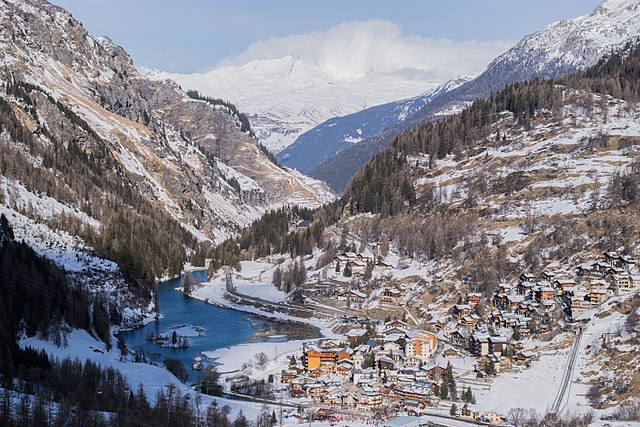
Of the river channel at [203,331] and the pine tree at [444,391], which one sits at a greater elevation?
the river channel at [203,331]

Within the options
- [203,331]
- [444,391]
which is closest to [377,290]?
[203,331]

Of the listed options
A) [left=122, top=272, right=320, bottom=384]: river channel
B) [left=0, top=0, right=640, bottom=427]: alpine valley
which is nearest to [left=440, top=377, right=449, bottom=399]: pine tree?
[left=0, top=0, right=640, bottom=427]: alpine valley

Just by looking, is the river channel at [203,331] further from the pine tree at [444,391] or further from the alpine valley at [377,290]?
the pine tree at [444,391]

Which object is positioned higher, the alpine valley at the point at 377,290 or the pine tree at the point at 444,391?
the alpine valley at the point at 377,290

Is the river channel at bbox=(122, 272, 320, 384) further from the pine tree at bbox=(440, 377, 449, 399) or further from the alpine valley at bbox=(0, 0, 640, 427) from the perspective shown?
the pine tree at bbox=(440, 377, 449, 399)

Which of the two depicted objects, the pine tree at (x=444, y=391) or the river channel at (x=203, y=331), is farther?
the river channel at (x=203, y=331)

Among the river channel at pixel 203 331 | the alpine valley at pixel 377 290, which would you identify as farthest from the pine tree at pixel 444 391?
the river channel at pixel 203 331

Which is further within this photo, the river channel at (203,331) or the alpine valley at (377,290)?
the river channel at (203,331)
